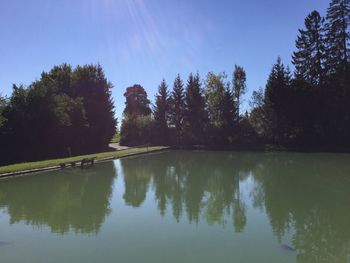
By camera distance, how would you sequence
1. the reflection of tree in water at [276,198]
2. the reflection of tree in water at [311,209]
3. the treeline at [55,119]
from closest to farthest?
the reflection of tree in water at [311,209] < the reflection of tree in water at [276,198] < the treeline at [55,119]

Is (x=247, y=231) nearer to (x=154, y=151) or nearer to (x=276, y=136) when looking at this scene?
(x=154, y=151)

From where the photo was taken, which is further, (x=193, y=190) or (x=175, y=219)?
(x=193, y=190)

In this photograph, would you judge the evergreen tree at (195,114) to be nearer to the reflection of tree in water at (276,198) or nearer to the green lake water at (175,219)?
the reflection of tree in water at (276,198)

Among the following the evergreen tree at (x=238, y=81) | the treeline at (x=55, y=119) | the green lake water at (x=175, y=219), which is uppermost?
the evergreen tree at (x=238, y=81)

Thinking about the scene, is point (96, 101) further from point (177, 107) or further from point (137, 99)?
point (137, 99)

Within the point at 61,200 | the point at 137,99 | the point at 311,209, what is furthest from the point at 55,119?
the point at 137,99

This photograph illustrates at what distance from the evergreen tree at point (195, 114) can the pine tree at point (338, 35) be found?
15173 mm

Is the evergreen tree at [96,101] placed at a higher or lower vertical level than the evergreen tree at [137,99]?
lower

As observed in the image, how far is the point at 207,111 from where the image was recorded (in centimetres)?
4553

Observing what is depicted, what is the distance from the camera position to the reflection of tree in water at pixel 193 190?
10.9 m

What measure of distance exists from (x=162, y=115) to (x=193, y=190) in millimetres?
32386

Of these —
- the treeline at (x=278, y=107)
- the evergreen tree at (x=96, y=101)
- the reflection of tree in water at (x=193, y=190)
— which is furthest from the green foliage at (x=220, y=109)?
the reflection of tree in water at (x=193, y=190)

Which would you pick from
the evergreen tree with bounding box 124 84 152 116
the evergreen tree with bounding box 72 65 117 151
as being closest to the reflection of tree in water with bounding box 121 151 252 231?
the evergreen tree with bounding box 72 65 117 151

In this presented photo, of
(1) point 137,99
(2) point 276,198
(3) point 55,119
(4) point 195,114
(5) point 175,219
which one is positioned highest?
(1) point 137,99
